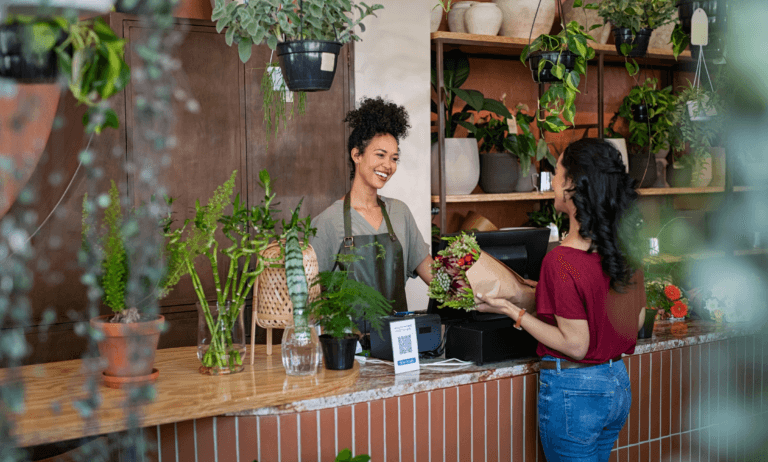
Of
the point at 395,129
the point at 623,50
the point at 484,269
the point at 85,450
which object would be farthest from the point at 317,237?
the point at 85,450

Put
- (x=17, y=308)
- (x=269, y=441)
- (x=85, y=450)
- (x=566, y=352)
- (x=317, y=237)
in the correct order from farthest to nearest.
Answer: (x=317, y=237) < (x=566, y=352) < (x=269, y=441) < (x=85, y=450) < (x=17, y=308)

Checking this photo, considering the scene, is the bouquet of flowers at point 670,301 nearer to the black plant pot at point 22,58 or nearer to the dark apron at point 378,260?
the dark apron at point 378,260

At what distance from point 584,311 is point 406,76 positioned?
6.66ft

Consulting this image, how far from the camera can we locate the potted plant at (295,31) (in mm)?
1990

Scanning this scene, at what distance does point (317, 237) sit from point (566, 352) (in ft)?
3.94

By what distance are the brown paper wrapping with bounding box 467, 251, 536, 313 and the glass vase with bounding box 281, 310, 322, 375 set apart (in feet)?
1.53

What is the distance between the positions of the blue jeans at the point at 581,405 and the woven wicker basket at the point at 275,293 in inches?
27.6

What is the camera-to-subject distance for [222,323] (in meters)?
1.73

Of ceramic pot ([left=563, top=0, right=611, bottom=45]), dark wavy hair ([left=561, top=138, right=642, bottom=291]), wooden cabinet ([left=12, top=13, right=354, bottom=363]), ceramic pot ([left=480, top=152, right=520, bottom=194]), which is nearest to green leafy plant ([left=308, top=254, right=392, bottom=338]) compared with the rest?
dark wavy hair ([left=561, top=138, right=642, bottom=291])

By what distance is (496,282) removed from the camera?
1.88 meters

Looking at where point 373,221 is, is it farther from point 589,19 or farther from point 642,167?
point 642,167

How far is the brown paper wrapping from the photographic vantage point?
6.13 ft

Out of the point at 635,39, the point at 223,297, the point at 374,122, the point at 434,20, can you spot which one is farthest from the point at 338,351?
the point at 635,39

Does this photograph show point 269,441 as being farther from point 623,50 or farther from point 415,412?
point 623,50
